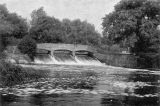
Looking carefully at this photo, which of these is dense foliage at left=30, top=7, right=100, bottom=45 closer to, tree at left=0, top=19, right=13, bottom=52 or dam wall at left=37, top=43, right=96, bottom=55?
tree at left=0, top=19, right=13, bottom=52

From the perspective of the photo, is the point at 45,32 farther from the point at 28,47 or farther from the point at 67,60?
the point at 28,47

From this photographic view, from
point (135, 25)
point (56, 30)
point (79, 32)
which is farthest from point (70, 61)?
point (79, 32)

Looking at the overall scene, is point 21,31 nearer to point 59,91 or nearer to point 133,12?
point 133,12

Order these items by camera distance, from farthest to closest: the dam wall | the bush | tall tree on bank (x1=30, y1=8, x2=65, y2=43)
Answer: tall tree on bank (x1=30, y1=8, x2=65, y2=43), the dam wall, the bush

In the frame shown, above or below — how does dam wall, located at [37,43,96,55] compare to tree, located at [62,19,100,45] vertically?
below

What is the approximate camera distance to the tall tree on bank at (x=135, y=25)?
6906 cm

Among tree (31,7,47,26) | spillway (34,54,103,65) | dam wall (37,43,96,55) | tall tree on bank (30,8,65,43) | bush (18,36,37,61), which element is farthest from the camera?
tree (31,7,47,26)

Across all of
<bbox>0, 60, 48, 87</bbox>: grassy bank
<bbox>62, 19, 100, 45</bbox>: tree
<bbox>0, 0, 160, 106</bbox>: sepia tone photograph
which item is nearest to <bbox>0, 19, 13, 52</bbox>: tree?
<bbox>0, 0, 160, 106</bbox>: sepia tone photograph

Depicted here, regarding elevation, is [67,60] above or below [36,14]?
below

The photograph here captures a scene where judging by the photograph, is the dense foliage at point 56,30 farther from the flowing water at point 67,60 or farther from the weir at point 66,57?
the flowing water at point 67,60

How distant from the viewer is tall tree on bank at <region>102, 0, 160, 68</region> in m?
69.1

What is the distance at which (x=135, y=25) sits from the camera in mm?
70312

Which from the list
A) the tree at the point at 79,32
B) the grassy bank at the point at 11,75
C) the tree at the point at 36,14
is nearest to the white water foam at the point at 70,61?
the tree at the point at 36,14

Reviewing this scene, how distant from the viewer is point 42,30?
9531cm
